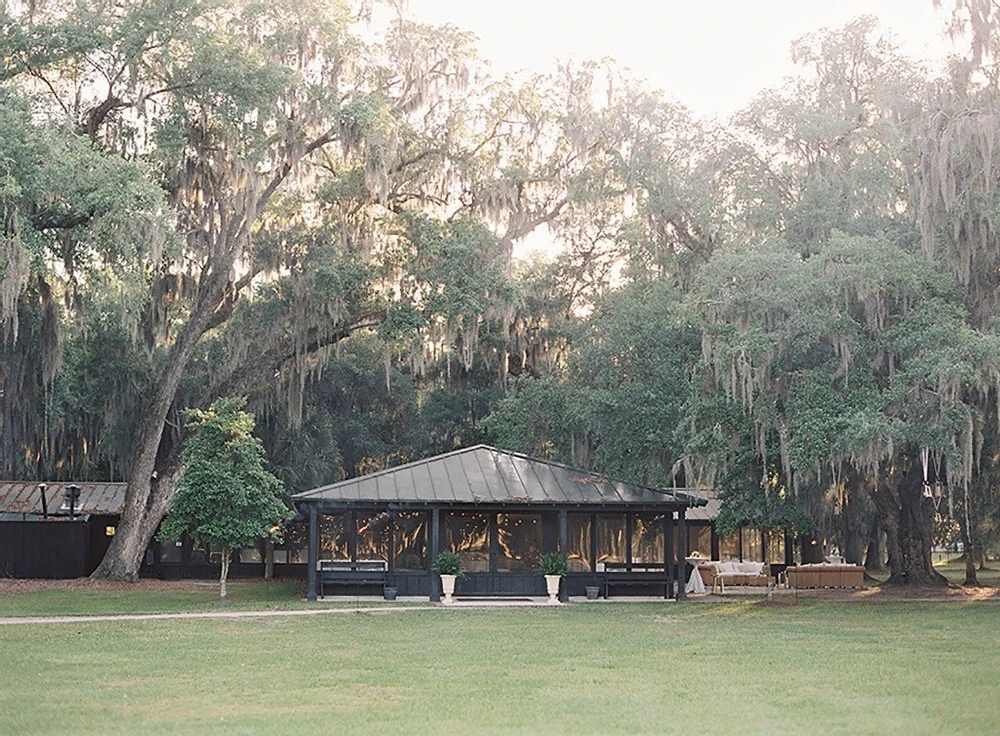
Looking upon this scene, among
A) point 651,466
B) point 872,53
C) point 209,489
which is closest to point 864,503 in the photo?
point 651,466

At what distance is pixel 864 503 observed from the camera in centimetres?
3247

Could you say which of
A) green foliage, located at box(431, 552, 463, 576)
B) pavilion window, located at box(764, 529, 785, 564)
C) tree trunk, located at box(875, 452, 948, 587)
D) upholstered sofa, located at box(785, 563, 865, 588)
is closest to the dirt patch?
tree trunk, located at box(875, 452, 948, 587)

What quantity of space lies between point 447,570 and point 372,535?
7.65 feet

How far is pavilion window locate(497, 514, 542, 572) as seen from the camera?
25.5 meters

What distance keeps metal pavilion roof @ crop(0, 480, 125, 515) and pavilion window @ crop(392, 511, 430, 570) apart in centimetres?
1027

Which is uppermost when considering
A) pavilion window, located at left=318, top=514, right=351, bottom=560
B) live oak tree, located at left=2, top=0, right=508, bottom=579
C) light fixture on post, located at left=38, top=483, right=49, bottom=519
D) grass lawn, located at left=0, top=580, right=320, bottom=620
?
live oak tree, located at left=2, top=0, right=508, bottom=579

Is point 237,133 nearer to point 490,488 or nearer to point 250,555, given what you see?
point 490,488

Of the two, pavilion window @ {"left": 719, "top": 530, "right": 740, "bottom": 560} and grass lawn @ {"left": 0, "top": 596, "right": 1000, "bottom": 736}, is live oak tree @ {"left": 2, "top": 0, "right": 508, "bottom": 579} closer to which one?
grass lawn @ {"left": 0, "top": 596, "right": 1000, "bottom": 736}

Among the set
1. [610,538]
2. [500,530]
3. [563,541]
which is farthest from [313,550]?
[610,538]

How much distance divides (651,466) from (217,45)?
43.8 feet

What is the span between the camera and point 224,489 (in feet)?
80.0

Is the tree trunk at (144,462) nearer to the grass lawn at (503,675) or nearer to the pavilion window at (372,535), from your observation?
the pavilion window at (372,535)

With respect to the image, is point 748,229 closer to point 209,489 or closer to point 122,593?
point 209,489

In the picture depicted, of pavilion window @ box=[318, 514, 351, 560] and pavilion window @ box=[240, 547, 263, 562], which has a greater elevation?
pavilion window @ box=[318, 514, 351, 560]
